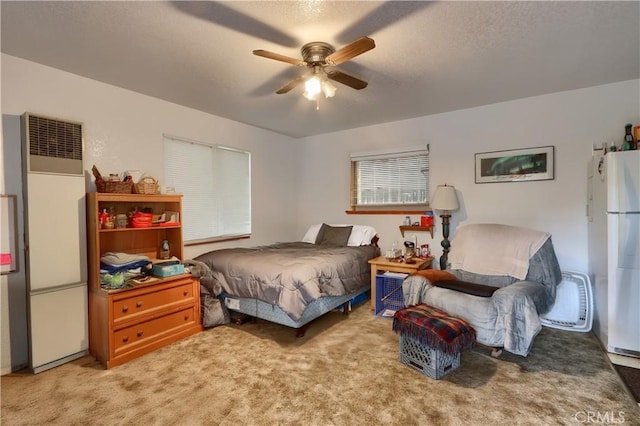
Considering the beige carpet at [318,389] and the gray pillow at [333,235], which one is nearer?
the beige carpet at [318,389]

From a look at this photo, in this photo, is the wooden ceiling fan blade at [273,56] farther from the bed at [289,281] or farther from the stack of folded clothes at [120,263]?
the stack of folded clothes at [120,263]

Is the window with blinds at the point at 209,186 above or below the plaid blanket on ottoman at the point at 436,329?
above

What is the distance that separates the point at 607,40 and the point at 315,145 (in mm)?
3580

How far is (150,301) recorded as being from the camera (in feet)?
8.89

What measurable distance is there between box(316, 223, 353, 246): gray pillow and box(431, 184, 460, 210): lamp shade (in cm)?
122

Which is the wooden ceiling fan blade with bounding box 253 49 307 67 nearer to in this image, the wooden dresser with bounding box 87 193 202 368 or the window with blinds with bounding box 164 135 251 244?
the wooden dresser with bounding box 87 193 202 368

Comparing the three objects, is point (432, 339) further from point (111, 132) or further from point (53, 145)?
point (111, 132)

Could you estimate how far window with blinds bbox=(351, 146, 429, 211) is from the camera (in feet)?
13.6

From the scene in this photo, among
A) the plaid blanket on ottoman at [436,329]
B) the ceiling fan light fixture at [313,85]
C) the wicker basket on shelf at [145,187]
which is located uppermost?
the ceiling fan light fixture at [313,85]

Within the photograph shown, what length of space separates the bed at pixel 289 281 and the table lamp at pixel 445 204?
91 cm

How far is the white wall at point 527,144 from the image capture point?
10.1 feet

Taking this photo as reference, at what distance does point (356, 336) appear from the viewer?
293cm

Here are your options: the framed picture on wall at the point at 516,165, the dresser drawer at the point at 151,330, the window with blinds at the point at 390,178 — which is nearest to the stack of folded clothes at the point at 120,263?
the dresser drawer at the point at 151,330

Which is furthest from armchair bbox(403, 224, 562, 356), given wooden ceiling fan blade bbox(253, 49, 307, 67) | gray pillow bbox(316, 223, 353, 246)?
wooden ceiling fan blade bbox(253, 49, 307, 67)
